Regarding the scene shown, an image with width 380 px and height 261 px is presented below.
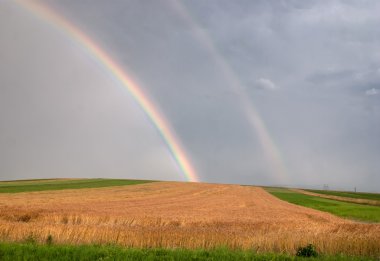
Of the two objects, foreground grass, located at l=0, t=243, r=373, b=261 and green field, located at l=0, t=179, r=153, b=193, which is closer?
foreground grass, located at l=0, t=243, r=373, b=261

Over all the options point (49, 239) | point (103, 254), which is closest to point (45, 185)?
point (49, 239)

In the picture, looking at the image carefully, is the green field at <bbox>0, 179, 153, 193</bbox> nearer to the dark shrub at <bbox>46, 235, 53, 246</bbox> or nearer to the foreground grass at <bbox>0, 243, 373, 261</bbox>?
the dark shrub at <bbox>46, 235, 53, 246</bbox>

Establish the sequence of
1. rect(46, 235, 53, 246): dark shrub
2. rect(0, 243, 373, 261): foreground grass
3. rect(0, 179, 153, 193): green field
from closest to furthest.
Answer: rect(0, 243, 373, 261): foreground grass
rect(46, 235, 53, 246): dark shrub
rect(0, 179, 153, 193): green field

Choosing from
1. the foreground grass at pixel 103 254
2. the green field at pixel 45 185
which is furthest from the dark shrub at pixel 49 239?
the green field at pixel 45 185

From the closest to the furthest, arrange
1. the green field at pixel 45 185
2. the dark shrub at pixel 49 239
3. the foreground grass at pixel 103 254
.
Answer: the foreground grass at pixel 103 254 < the dark shrub at pixel 49 239 < the green field at pixel 45 185

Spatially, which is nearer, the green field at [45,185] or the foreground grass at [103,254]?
the foreground grass at [103,254]

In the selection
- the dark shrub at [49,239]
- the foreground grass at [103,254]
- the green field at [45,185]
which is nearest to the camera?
the foreground grass at [103,254]

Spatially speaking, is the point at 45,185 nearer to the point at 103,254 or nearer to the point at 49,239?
the point at 49,239

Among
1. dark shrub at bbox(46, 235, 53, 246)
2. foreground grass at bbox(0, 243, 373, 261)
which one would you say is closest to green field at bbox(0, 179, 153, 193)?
dark shrub at bbox(46, 235, 53, 246)

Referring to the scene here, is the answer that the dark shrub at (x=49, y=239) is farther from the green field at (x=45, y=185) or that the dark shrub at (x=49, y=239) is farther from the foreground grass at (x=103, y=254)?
the green field at (x=45, y=185)

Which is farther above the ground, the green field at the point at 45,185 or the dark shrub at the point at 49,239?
the green field at the point at 45,185

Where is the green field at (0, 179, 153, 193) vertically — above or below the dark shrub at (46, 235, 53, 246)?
above

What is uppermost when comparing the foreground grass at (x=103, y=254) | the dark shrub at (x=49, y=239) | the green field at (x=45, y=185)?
the green field at (x=45, y=185)

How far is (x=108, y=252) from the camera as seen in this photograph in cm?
1367
